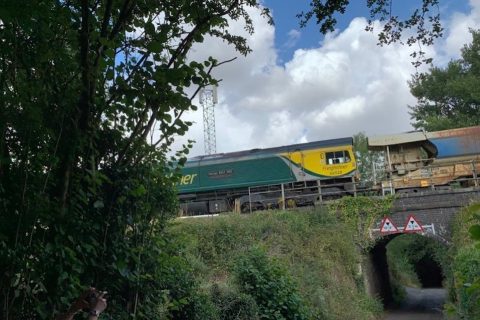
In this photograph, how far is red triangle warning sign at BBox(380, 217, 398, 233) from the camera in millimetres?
16750

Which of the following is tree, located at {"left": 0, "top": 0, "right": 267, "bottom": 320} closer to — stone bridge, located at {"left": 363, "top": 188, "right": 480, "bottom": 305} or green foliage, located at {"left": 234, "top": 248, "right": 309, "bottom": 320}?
green foliage, located at {"left": 234, "top": 248, "right": 309, "bottom": 320}

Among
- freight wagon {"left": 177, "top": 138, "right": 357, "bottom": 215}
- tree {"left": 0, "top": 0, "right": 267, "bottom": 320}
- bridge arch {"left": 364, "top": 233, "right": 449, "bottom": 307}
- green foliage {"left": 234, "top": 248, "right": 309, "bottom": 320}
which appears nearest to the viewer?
tree {"left": 0, "top": 0, "right": 267, "bottom": 320}

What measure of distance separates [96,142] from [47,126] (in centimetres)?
59

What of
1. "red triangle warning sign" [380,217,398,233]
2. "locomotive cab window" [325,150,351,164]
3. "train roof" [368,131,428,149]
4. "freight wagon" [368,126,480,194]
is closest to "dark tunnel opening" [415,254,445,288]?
"locomotive cab window" [325,150,351,164]

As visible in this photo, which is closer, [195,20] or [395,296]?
[195,20]

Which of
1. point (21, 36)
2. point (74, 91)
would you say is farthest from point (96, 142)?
point (21, 36)

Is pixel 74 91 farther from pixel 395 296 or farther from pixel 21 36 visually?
pixel 395 296

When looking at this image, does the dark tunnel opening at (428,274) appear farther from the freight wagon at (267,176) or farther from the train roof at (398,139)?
the train roof at (398,139)

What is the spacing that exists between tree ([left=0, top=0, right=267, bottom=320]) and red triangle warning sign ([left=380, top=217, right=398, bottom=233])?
14.2 m

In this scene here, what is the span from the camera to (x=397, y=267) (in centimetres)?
3347

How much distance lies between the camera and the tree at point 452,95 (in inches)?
1283

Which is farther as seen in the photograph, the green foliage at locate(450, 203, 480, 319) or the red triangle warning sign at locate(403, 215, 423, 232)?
the red triangle warning sign at locate(403, 215, 423, 232)

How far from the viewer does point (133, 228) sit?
11.2 ft

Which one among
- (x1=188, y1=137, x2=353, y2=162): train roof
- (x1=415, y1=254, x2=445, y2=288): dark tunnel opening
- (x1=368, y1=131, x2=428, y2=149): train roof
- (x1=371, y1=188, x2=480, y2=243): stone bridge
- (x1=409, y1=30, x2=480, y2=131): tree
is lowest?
(x1=415, y1=254, x2=445, y2=288): dark tunnel opening
